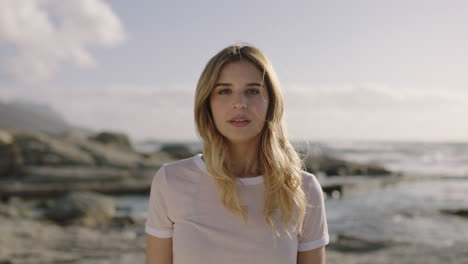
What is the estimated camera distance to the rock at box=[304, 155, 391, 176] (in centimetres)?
2741

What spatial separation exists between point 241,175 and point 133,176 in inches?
752

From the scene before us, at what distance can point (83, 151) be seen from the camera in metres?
22.3

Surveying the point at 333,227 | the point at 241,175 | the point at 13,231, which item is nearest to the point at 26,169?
the point at 13,231

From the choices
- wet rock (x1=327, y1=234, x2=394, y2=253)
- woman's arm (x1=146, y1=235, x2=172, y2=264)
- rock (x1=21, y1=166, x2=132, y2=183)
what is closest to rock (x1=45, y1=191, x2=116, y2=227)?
wet rock (x1=327, y1=234, x2=394, y2=253)

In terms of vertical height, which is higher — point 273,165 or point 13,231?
point 273,165

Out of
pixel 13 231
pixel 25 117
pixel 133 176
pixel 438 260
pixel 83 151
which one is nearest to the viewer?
pixel 438 260

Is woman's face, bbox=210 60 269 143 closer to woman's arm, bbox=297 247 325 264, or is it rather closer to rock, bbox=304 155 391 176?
woman's arm, bbox=297 247 325 264

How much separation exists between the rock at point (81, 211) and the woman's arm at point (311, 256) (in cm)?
873

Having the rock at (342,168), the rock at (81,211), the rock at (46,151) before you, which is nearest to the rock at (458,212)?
the rock at (81,211)

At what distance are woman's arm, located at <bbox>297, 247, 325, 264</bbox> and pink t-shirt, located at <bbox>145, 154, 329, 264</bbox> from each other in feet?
0.08

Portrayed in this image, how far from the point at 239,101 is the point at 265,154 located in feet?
1.10

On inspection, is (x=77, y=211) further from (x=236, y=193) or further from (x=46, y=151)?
(x=46, y=151)

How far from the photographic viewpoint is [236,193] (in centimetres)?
228

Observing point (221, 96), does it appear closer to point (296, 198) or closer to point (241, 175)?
point (241, 175)
